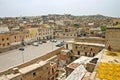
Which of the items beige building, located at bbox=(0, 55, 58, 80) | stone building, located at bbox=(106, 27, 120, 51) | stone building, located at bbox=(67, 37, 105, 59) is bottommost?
beige building, located at bbox=(0, 55, 58, 80)

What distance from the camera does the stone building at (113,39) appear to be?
17.6 meters

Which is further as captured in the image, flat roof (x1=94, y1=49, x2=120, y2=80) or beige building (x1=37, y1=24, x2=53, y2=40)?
beige building (x1=37, y1=24, x2=53, y2=40)

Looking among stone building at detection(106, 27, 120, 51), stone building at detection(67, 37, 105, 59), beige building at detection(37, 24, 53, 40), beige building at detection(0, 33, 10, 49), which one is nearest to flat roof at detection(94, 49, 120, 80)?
stone building at detection(106, 27, 120, 51)

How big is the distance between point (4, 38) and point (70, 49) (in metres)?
17.6

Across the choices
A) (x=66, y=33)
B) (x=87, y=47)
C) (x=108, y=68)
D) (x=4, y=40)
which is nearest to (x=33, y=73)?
(x=108, y=68)

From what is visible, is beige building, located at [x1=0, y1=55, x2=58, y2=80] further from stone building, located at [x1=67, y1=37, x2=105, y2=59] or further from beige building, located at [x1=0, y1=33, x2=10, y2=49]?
beige building, located at [x1=0, y1=33, x2=10, y2=49]

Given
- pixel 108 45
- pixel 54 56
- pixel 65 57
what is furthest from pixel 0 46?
pixel 108 45

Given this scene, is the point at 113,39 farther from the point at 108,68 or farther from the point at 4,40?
the point at 4,40

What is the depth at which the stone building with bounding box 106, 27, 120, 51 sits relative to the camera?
57.6 feet

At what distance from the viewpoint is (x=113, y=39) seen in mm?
17922

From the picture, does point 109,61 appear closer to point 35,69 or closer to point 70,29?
point 35,69

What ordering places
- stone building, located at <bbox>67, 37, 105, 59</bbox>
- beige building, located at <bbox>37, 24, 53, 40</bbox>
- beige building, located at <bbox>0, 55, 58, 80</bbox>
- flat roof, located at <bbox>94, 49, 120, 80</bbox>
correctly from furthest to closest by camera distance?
beige building, located at <bbox>37, 24, 53, 40</bbox> < stone building, located at <bbox>67, 37, 105, 59</bbox> < beige building, located at <bbox>0, 55, 58, 80</bbox> < flat roof, located at <bbox>94, 49, 120, 80</bbox>

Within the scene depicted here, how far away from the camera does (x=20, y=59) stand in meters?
29.5

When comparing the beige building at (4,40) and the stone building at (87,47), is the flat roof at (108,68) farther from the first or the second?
the beige building at (4,40)
